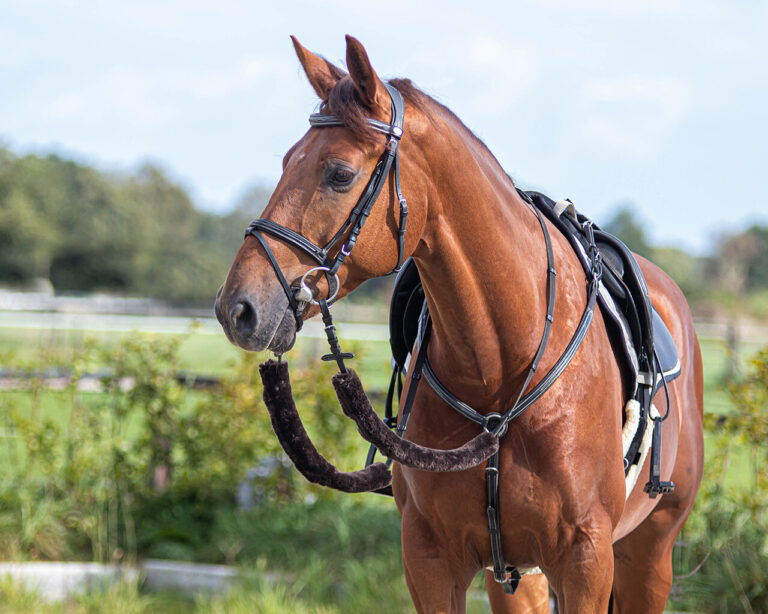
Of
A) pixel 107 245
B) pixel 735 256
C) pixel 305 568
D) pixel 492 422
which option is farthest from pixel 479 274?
pixel 107 245

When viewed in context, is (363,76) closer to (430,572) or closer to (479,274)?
(479,274)

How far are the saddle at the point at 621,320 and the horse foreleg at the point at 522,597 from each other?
1.96ft

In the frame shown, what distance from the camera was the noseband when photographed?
200cm

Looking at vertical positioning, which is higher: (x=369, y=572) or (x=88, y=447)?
(x=88, y=447)

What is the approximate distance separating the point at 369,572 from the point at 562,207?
2946 mm

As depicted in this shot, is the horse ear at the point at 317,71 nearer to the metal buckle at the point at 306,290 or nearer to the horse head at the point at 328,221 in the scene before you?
the horse head at the point at 328,221

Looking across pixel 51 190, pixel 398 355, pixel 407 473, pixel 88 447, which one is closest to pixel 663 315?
pixel 398 355

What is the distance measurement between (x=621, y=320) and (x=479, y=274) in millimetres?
704

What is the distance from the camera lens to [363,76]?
2.06m

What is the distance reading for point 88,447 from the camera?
597 centimetres

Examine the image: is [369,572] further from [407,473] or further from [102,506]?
[407,473]

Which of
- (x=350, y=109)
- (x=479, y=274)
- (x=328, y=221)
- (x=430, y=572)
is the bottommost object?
(x=430, y=572)

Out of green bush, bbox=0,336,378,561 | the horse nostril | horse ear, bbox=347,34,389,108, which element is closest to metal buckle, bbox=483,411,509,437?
the horse nostril

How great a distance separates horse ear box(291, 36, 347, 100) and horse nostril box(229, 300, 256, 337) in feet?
2.18
